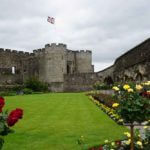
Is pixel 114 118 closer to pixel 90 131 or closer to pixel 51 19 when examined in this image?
pixel 90 131

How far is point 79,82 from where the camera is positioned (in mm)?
52844

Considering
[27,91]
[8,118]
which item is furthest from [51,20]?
[8,118]

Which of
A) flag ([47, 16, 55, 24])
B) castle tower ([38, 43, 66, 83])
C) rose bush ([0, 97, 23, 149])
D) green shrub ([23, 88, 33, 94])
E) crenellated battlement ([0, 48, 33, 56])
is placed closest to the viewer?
rose bush ([0, 97, 23, 149])

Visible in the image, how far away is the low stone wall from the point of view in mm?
52344

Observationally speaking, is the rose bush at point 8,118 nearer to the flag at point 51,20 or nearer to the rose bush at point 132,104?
the rose bush at point 132,104

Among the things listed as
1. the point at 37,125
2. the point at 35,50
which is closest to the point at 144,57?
the point at 37,125

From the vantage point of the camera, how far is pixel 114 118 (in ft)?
41.8

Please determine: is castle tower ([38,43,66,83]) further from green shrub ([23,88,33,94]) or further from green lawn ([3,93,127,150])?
green lawn ([3,93,127,150])

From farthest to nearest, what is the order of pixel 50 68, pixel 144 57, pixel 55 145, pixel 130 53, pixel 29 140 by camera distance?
1. pixel 50 68
2. pixel 130 53
3. pixel 144 57
4. pixel 29 140
5. pixel 55 145

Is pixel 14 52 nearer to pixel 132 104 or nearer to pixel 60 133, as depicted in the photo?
pixel 60 133

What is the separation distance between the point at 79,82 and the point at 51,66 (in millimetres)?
5002

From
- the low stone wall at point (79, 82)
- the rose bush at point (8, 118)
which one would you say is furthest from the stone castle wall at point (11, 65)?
the rose bush at point (8, 118)

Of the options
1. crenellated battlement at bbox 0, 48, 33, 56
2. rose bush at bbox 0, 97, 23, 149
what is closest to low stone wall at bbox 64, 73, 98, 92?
crenellated battlement at bbox 0, 48, 33, 56

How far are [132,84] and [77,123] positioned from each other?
5.51m
